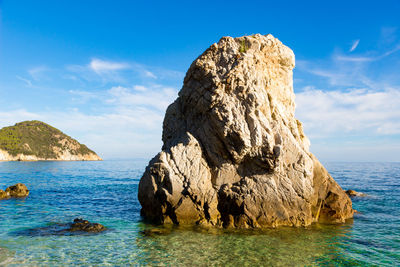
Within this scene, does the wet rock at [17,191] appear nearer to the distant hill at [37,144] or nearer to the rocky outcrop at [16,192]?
the rocky outcrop at [16,192]

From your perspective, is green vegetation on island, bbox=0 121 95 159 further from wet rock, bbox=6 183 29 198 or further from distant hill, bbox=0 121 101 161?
wet rock, bbox=6 183 29 198

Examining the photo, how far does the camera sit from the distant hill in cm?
14012

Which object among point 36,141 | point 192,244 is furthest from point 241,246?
point 36,141

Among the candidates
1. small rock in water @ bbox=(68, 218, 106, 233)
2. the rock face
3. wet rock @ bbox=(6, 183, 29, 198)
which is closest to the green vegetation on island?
wet rock @ bbox=(6, 183, 29, 198)

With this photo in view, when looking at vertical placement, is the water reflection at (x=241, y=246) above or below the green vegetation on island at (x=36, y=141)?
below

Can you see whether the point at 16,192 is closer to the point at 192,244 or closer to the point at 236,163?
the point at 192,244

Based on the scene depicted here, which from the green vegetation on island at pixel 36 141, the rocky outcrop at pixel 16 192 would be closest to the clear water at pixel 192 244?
the rocky outcrop at pixel 16 192

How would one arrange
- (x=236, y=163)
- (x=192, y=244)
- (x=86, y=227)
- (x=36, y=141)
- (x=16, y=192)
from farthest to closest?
(x=36, y=141), (x=16, y=192), (x=236, y=163), (x=86, y=227), (x=192, y=244)

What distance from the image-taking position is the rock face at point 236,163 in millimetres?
16609

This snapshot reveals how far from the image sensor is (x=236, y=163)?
59.7 feet

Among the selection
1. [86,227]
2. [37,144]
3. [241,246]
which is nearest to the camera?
[241,246]

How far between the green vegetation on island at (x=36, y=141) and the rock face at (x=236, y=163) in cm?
15311

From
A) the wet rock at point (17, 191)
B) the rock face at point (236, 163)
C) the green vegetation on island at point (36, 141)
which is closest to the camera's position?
the rock face at point (236, 163)

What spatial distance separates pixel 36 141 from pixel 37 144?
3566mm
